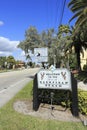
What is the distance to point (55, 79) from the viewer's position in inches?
329

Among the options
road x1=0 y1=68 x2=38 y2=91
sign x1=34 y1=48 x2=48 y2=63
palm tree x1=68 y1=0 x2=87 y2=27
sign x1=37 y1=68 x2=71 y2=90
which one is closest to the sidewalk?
road x1=0 y1=68 x2=38 y2=91

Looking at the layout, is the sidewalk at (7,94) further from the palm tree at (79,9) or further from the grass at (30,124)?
the palm tree at (79,9)

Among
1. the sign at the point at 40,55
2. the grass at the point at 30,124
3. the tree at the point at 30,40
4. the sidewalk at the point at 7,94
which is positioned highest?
the tree at the point at 30,40

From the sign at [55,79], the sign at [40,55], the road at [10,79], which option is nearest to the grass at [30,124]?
the sign at [55,79]

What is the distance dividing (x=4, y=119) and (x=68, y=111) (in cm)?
260

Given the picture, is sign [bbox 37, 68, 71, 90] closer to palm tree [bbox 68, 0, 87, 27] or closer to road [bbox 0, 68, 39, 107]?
road [bbox 0, 68, 39, 107]

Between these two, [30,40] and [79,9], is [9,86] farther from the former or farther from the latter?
[30,40]

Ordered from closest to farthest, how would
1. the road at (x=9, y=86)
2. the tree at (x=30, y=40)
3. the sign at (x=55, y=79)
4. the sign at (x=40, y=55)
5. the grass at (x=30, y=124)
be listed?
the grass at (x=30, y=124), the sign at (x=55, y=79), the road at (x=9, y=86), the sign at (x=40, y=55), the tree at (x=30, y=40)

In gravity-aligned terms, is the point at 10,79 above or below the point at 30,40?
below

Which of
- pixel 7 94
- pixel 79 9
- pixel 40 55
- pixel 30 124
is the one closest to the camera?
pixel 30 124

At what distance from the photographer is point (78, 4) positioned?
829 inches

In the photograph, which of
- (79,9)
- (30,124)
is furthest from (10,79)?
(30,124)

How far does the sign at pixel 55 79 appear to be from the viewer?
8172 millimetres

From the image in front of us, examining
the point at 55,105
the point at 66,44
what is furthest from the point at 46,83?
the point at 66,44
